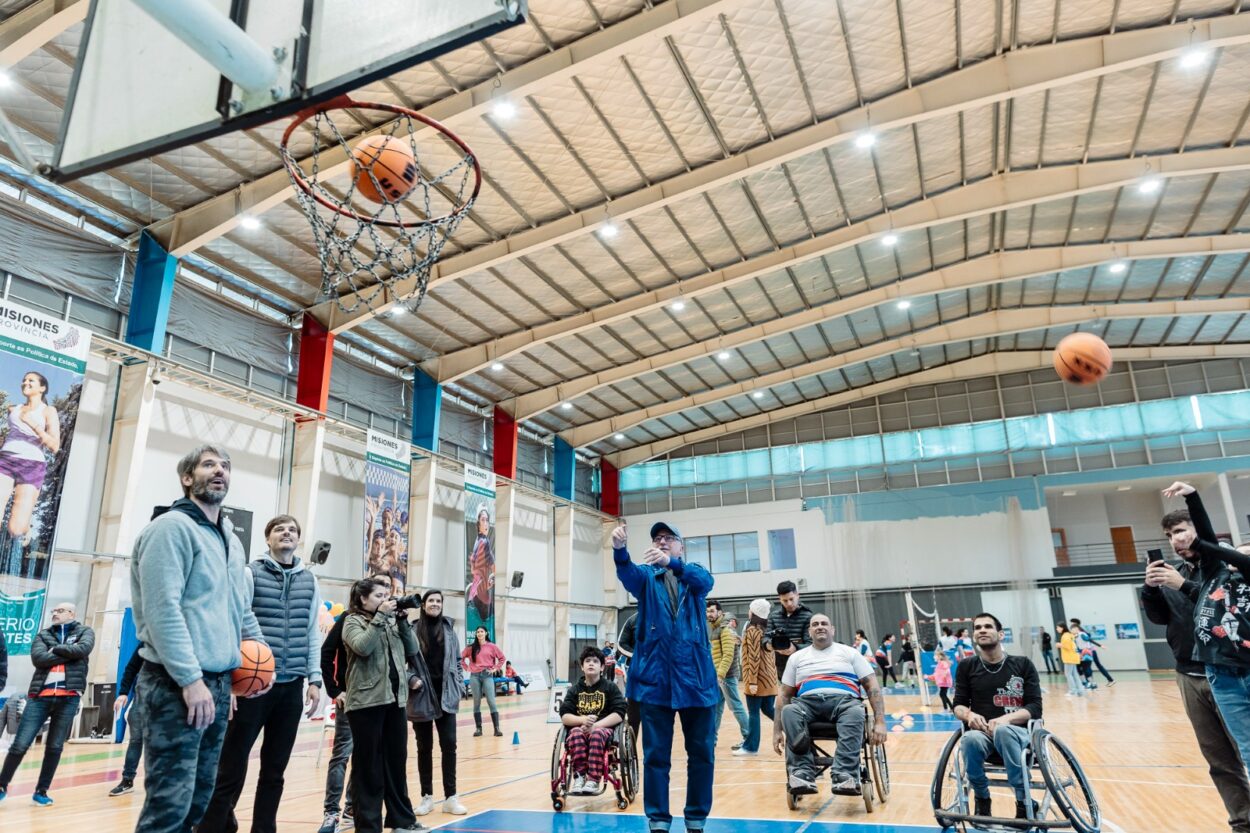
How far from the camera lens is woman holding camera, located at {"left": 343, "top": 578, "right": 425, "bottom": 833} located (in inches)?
169

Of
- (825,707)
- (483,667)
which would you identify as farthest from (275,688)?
(483,667)

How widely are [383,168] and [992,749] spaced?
563 centimetres

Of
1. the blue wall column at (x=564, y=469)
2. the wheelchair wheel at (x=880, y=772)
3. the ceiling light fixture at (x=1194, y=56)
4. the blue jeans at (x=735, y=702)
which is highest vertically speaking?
the ceiling light fixture at (x=1194, y=56)

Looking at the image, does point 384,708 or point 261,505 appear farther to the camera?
point 261,505

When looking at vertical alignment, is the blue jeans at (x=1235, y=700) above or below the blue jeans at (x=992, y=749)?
above

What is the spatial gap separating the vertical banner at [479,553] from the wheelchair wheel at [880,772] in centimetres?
1482

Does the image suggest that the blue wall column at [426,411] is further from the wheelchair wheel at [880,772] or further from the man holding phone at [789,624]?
the wheelchair wheel at [880,772]

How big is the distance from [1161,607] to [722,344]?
54.9 feet

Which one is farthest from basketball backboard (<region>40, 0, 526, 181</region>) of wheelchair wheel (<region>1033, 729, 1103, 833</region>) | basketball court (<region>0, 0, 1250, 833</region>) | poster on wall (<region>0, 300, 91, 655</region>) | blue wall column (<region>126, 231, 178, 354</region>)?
blue wall column (<region>126, 231, 178, 354</region>)

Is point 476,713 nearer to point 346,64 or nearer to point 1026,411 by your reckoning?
point 346,64

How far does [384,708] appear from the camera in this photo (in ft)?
14.6

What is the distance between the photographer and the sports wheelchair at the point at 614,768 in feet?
18.8

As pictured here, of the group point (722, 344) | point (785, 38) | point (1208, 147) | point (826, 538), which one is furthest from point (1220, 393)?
point (785, 38)

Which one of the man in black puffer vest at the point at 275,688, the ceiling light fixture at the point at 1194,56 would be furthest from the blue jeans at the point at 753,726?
the ceiling light fixture at the point at 1194,56
